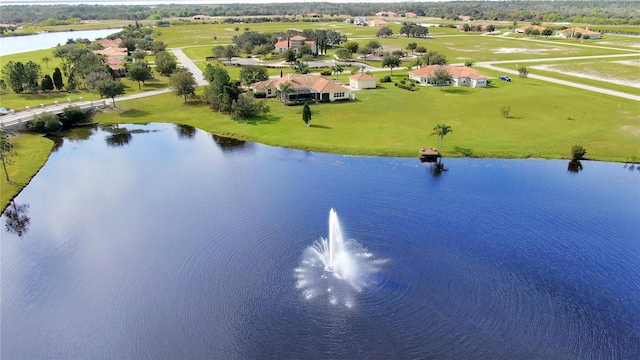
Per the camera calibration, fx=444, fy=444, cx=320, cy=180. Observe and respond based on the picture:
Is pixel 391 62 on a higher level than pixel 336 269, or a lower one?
higher

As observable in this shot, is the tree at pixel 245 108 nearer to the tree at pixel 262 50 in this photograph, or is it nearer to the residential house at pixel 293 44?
the tree at pixel 262 50

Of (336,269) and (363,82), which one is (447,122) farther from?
A: (336,269)

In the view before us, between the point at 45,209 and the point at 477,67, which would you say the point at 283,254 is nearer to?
the point at 45,209

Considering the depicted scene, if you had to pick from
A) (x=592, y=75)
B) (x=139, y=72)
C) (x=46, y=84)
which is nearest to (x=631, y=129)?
(x=592, y=75)

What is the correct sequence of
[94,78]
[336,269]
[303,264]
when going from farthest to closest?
[94,78], [303,264], [336,269]

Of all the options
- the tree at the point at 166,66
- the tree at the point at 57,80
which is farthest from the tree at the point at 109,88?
the tree at the point at 166,66

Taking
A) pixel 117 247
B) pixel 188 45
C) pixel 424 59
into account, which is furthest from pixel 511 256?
pixel 188 45

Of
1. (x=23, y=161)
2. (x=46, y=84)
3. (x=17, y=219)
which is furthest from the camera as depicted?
(x=46, y=84)

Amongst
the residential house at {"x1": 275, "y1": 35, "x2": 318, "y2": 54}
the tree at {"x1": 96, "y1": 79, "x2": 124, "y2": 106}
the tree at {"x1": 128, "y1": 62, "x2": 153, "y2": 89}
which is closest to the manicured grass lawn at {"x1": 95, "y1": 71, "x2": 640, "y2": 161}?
the tree at {"x1": 96, "y1": 79, "x2": 124, "y2": 106}
